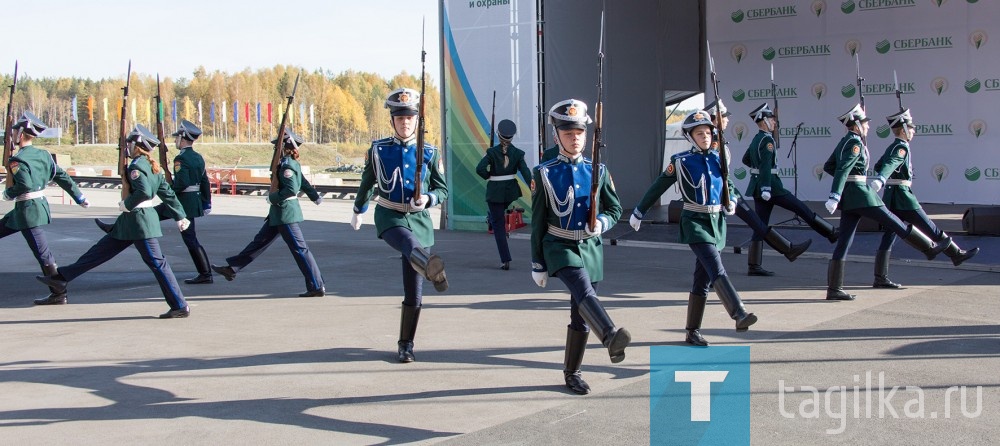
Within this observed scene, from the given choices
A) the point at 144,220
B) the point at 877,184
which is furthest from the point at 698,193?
the point at 144,220

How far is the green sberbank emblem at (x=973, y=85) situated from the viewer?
20.3 meters

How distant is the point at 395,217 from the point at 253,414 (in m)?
2.04

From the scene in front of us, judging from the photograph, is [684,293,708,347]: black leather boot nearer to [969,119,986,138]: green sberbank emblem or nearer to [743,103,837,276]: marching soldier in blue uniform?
[743,103,837,276]: marching soldier in blue uniform

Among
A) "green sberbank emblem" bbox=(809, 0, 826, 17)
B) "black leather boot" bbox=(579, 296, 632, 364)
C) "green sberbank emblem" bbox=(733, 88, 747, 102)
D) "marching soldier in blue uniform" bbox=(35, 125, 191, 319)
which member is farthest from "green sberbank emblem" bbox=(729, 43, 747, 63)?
"black leather boot" bbox=(579, 296, 632, 364)

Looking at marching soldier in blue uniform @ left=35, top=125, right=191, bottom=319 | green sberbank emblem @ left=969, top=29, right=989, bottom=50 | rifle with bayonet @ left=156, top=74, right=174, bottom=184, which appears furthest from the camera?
green sberbank emblem @ left=969, top=29, right=989, bottom=50

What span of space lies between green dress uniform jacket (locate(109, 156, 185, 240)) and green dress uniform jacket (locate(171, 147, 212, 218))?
2.35m

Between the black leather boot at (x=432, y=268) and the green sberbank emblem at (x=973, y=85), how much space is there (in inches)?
660

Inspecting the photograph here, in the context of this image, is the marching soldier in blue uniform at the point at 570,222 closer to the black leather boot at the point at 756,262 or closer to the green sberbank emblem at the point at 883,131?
the black leather boot at the point at 756,262

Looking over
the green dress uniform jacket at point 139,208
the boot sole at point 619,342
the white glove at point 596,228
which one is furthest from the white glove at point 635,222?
the green dress uniform jacket at point 139,208

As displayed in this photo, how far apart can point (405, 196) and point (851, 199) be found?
5038 mm

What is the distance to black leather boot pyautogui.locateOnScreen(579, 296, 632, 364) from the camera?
5891 millimetres

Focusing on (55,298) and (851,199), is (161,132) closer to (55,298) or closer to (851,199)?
(55,298)

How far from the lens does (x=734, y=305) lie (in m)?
7.26

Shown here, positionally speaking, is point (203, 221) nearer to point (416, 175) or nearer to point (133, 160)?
point (133, 160)
